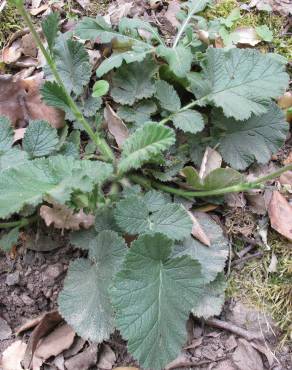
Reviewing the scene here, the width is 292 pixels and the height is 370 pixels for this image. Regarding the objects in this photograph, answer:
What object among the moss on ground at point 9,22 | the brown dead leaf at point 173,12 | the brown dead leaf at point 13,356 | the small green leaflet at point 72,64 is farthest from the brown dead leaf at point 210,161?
the moss on ground at point 9,22

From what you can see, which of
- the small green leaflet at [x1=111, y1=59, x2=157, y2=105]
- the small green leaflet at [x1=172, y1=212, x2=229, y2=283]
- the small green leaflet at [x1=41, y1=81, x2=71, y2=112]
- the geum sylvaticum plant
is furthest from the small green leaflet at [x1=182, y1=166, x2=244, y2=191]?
the small green leaflet at [x1=41, y1=81, x2=71, y2=112]

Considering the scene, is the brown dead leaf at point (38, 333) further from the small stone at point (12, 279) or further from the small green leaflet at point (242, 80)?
the small green leaflet at point (242, 80)

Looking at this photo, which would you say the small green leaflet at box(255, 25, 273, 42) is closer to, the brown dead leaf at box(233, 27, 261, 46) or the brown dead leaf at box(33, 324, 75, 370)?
the brown dead leaf at box(233, 27, 261, 46)

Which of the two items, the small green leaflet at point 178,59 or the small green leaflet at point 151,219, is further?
the small green leaflet at point 178,59

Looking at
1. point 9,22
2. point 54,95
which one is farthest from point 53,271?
point 9,22

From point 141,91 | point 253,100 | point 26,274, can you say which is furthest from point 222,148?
point 26,274

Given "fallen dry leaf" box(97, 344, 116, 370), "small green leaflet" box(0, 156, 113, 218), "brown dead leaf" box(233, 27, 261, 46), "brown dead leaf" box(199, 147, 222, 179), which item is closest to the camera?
"small green leaflet" box(0, 156, 113, 218)
